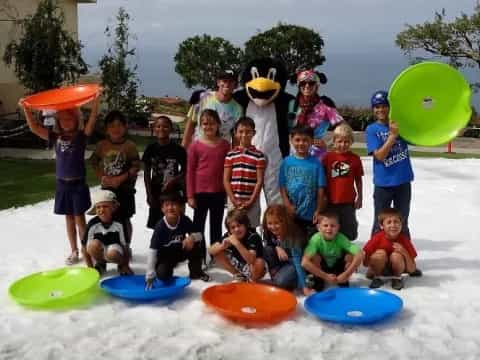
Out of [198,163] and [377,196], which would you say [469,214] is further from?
[198,163]

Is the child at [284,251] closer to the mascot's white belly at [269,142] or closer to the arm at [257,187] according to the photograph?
the arm at [257,187]

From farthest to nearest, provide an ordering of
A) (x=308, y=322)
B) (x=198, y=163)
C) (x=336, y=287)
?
(x=198, y=163) → (x=336, y=287) → (x=308, y=322)

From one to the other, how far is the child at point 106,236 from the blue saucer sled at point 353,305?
139 cm

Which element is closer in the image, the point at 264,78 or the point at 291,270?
the point at 291,270

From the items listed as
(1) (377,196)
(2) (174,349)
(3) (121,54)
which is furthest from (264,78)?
(3) (121,54)

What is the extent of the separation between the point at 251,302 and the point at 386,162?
56.7 inches

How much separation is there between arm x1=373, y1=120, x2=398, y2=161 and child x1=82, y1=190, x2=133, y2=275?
75.3 inches

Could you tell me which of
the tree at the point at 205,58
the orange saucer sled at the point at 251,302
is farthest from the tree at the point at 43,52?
the tree at the point at 205,58

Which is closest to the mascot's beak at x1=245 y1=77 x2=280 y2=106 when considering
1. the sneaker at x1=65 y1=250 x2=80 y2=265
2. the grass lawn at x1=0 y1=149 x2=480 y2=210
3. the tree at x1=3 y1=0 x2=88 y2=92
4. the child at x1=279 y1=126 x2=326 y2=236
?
the child at x1=279 y1=126 x2=326 y2=236

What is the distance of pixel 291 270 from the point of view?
3.81m

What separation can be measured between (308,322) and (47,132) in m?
→ 2.42

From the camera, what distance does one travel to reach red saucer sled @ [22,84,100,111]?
404cm

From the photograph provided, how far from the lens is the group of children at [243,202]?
3.83 metres

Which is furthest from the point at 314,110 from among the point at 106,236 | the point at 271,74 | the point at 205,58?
the point at 205,58
